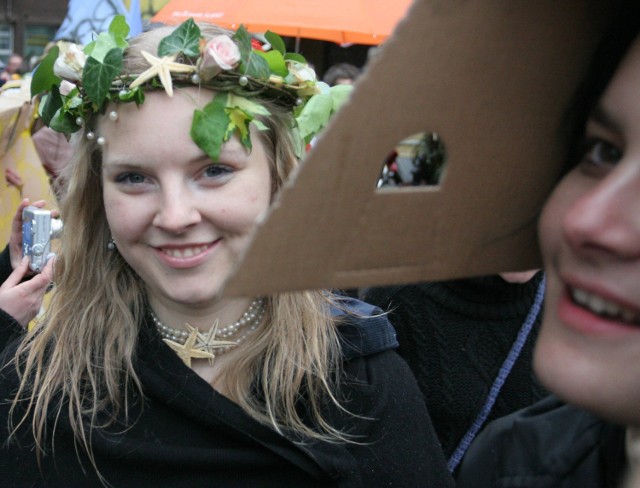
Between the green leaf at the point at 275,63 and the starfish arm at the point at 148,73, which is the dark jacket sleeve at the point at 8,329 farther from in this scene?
the green leaf at the point at 275,63

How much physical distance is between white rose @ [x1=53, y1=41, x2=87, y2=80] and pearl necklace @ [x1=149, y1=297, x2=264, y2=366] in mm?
659

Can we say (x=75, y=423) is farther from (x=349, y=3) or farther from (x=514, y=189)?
(x=349, y=3)

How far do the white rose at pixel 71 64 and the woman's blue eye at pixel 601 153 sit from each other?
1479 mm

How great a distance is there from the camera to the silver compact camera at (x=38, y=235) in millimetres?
2953

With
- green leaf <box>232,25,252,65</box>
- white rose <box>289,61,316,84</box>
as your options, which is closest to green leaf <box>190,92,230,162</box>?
green leaf <box>232,25,252,65</box>

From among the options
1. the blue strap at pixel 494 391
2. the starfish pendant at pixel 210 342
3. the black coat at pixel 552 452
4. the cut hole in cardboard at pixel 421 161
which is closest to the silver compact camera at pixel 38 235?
the starfish pendant at pixel 210 342

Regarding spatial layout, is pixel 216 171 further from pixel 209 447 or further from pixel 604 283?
pixel 604 283

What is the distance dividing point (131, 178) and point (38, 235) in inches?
47.4

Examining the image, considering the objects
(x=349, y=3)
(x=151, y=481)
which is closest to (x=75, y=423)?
(x=151, y=481)

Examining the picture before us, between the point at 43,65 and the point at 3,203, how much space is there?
74.3 inches

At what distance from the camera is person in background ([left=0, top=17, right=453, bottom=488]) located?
6.24ft

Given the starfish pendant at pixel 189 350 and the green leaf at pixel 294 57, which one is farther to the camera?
the green leaf at pixel 294 57

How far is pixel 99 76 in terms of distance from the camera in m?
1.98

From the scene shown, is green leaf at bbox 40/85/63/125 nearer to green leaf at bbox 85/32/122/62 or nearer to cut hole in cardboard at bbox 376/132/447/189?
green leaf at bbox 85/32/122/62
